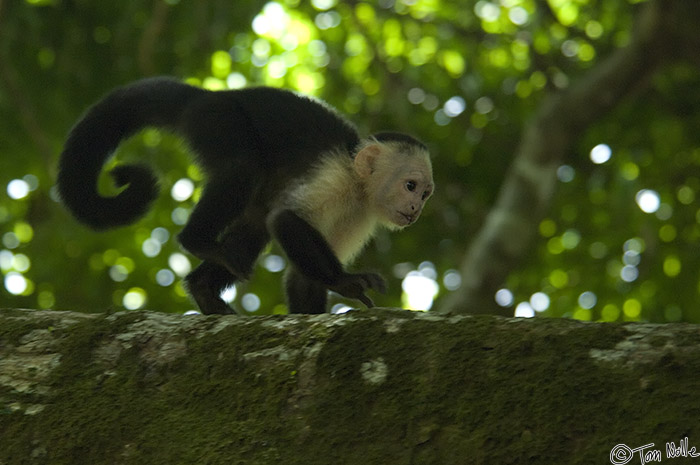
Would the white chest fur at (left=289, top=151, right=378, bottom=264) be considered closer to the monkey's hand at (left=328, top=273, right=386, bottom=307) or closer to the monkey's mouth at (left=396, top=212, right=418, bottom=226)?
the monkey's mouth at (left=396, top=212, right=418, bottom=226)

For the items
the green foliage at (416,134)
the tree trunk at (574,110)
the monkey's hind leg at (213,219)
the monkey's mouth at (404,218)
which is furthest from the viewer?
the green foliage at (416,134)

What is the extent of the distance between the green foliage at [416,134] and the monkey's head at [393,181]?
6.03 ft

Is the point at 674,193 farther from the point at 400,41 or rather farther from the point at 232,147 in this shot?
the point at 232,147

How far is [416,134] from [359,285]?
3.20 meters

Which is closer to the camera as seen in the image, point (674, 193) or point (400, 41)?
point (674, 193)

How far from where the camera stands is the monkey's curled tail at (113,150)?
11.5 feet

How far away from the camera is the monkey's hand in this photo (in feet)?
10.2

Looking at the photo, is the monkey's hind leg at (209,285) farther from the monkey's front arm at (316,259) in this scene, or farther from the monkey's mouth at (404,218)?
the monkey's mouth at (404,218)

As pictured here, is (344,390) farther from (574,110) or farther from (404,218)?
(574,110)

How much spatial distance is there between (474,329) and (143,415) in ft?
2.55

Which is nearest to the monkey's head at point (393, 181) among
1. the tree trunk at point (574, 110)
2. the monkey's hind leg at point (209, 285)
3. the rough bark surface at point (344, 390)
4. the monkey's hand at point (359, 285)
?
the monkey's hand at point (359, 285)

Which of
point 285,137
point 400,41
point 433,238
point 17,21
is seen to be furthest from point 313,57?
point 285,137

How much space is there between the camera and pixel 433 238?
19.9ft

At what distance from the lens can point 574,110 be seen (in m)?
5.07
